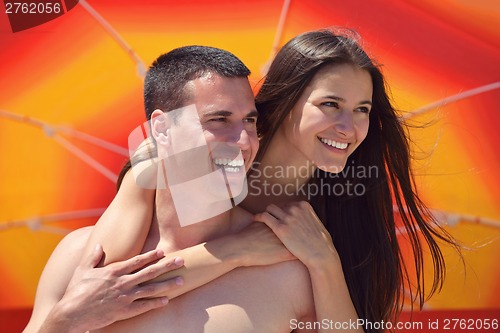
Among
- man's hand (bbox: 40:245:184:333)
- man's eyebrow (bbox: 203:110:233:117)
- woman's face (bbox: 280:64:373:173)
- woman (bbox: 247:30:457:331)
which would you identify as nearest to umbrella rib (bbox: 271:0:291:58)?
woman (bbox: 247:30:457:331)

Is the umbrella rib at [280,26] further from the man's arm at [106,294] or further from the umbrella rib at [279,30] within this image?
the man's arm at [106,294]

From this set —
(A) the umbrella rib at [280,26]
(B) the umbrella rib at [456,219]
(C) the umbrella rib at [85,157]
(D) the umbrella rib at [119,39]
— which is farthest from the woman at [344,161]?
(C) the umbrella rib at [85,157]

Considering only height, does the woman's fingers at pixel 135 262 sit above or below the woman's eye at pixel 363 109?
below

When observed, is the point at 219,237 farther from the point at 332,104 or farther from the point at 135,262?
the point at 332,104

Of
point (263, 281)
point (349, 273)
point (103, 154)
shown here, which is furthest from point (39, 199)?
point (349, 273)

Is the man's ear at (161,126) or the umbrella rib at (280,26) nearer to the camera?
the man's ear at (161,126)

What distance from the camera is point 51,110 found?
286 cm

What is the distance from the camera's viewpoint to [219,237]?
7.61 feet

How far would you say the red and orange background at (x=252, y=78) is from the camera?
282 cm

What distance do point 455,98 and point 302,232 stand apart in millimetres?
1088

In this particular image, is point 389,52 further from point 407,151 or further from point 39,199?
point 39,199

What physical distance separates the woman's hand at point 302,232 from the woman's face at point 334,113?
20 cm

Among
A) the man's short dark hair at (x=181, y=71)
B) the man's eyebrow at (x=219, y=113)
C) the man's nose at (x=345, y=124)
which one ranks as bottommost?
the man's nose at (x=345, y=124)

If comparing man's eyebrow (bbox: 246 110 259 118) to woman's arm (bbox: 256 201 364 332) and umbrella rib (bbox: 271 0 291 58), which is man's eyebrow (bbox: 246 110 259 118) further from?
umbrella rib (bbox: 271 0 291 58)
